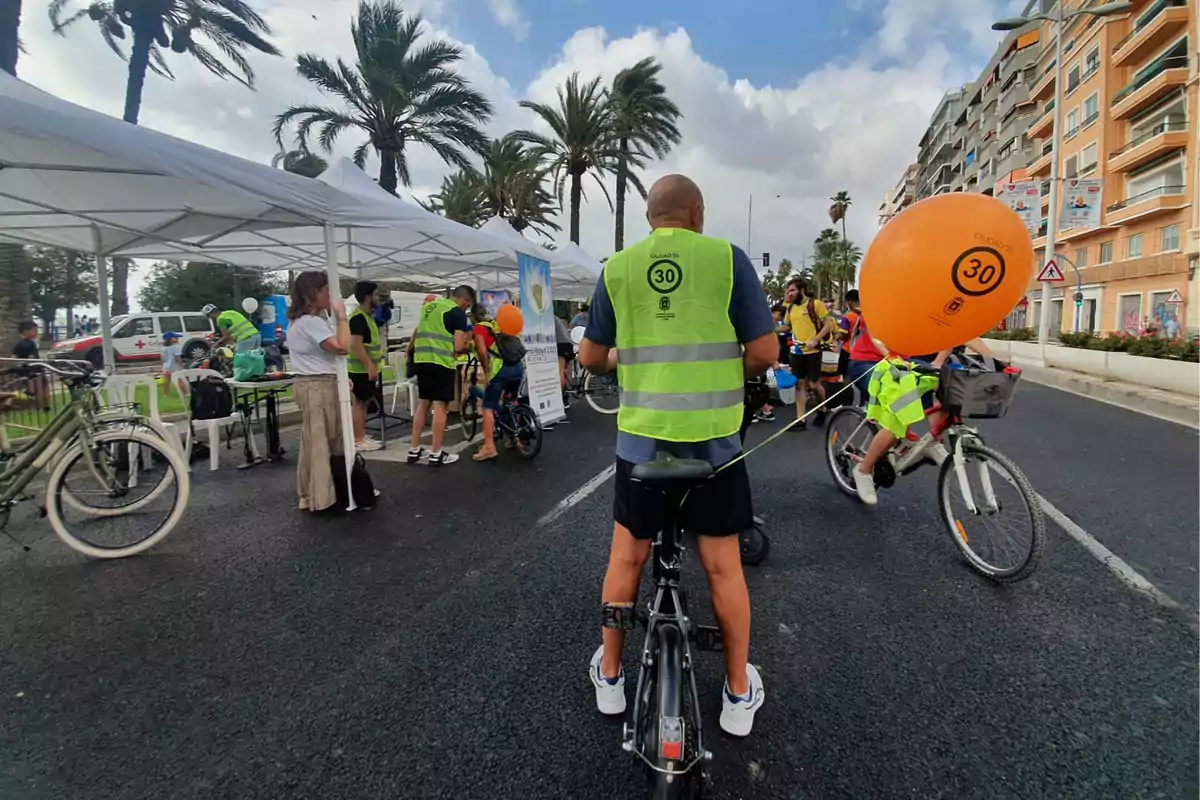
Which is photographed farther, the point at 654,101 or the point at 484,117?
the point at 654,101

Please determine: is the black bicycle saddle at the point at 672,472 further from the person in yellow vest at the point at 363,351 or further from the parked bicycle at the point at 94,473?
the person in yellow vest at the point at 363,351

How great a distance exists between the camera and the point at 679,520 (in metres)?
1.98

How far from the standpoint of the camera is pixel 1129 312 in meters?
34.3

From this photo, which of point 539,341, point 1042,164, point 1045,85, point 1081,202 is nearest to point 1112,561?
point 539,341

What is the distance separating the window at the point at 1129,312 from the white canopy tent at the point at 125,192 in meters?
40.8

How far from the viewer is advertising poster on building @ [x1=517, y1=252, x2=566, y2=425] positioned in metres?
7.52

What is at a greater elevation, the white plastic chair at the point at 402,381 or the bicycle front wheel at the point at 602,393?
the white plastic chair at the point at 402,381

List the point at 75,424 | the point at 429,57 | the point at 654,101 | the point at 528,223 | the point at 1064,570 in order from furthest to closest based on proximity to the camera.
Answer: the point at 528,223 → the point at 654,101 → the point at 429,57 → the point at 75,424 → the point at 1064,570

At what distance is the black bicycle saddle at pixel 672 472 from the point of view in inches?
68.1

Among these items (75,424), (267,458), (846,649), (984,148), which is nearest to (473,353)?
(267,458)

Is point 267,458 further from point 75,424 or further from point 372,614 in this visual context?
point 372,614

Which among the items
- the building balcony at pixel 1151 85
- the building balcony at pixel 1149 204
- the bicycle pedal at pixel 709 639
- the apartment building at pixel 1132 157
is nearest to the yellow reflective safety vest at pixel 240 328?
the bicycle pedal at pixel 709 639

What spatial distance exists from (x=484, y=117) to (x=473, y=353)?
13232mm

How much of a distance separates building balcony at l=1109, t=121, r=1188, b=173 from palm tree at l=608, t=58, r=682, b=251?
25466mm
